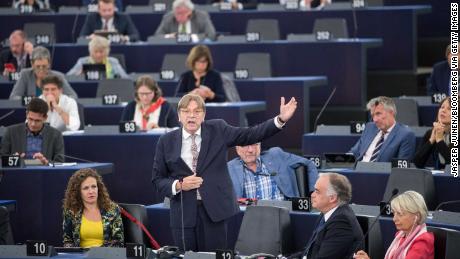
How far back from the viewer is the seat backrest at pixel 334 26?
436 inches

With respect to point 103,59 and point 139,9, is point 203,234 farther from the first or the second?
point 139,9

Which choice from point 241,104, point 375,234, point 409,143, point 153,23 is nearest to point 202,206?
point 375,234

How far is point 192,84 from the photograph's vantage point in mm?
9766

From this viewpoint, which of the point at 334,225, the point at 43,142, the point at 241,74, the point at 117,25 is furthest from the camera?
the point at 117,25

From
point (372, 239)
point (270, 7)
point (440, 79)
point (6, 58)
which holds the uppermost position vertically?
point (270, 7)

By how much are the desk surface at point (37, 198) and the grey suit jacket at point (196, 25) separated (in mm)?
3466

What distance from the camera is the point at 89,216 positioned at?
7.10m

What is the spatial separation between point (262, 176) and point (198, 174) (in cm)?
138

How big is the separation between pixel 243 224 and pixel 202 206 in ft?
1.65

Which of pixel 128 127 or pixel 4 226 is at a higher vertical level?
pixel 128 127

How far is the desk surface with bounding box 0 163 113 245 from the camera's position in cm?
823

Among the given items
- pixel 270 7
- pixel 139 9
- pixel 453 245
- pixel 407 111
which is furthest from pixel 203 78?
pixel 453 245

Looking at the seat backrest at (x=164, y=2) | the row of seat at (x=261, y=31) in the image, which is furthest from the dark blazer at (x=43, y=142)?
the seat backrest at (x=164, y=2)

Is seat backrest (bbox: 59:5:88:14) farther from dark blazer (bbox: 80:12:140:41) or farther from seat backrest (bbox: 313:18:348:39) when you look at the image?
seat backrest (bbox: 313:18:348:39)
